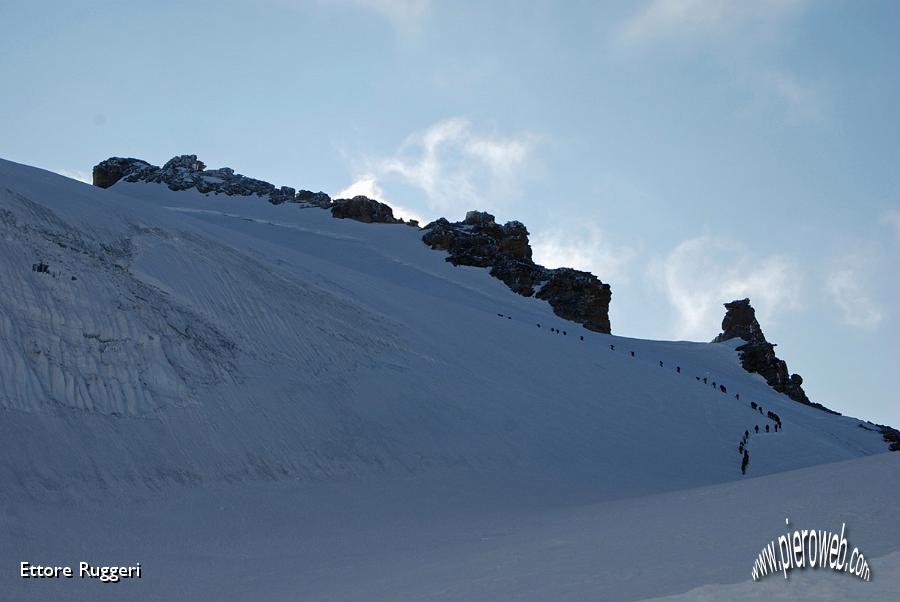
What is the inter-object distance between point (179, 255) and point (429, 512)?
11175 mm

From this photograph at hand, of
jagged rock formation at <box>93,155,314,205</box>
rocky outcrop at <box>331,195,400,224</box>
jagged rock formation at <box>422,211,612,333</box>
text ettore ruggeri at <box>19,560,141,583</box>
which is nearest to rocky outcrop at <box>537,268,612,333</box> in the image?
jagged rock formation at <box>422,211,612,333</box>

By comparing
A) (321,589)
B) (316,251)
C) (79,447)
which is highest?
(316,251)

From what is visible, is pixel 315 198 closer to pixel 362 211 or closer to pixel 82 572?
pixel 362 211

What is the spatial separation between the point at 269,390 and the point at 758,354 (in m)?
50.8

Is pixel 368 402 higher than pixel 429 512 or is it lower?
higher

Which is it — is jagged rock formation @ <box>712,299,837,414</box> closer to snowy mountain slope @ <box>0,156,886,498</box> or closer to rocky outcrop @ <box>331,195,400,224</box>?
snowy mountain slope @ <box>0,156,886,498</box>

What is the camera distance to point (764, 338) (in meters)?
69.8

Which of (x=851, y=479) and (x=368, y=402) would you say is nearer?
(x=851, y=479)

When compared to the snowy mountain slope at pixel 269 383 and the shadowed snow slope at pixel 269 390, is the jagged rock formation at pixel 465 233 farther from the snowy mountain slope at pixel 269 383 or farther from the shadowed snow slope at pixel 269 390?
the shadowed snow slope at pixel 269 390

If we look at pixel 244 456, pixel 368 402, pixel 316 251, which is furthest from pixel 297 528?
pixel 316 251

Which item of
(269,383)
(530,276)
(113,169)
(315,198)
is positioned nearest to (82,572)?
(269,383)

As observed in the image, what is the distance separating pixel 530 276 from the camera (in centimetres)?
7262

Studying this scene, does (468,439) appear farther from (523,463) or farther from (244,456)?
(244,456)

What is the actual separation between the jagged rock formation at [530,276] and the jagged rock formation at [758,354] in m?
11.0
